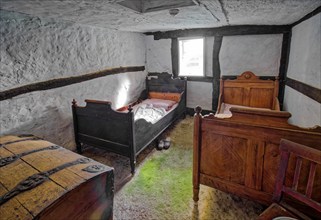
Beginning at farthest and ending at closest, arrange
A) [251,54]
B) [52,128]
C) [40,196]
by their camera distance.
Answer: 1. [251,54]
2. [52,128]
3. [40,196]

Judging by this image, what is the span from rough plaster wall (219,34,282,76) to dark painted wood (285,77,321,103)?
0.82m

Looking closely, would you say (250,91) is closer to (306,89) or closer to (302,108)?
(302,108)

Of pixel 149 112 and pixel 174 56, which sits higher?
pixel 174 56

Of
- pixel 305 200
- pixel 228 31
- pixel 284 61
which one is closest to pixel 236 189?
pixel 305 200

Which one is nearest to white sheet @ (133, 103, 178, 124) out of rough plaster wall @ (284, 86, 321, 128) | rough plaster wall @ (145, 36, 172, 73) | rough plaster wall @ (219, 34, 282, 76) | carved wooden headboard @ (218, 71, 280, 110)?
carved wooden headboard @ (218, 71, 280, 110)

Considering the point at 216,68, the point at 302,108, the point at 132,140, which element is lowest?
the point at 132,140

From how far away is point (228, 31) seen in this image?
14.7 feet

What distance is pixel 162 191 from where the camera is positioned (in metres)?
2.51

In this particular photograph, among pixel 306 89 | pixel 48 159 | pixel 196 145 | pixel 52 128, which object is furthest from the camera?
pixel 52 128

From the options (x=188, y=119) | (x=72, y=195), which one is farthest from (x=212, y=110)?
(x=72, y=195)

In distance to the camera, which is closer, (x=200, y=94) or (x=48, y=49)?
(x=48, y=49)

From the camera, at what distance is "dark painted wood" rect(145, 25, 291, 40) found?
4060 mm

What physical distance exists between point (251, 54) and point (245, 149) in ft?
10.8

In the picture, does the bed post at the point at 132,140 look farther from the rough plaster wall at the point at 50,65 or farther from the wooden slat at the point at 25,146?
the rough plaster wall at the point at 50,65
